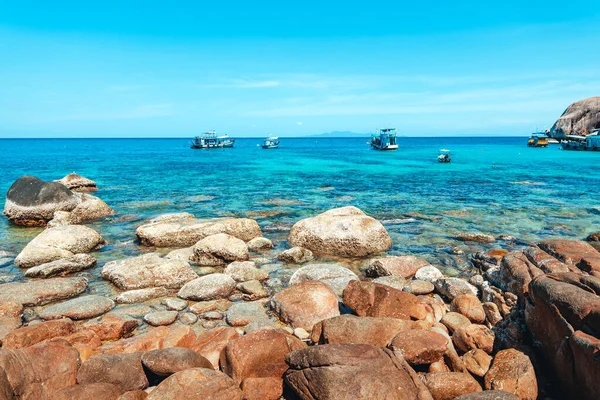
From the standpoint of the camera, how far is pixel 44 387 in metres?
5.69

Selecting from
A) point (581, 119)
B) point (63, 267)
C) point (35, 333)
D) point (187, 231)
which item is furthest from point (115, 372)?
point (581, 119)

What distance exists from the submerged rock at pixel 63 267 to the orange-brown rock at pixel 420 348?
10007 mm

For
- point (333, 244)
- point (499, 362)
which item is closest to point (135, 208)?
point (333, 244)

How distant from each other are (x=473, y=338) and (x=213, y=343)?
15.1ft

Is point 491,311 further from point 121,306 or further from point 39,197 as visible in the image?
point 39,197

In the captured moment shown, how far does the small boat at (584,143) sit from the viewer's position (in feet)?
265

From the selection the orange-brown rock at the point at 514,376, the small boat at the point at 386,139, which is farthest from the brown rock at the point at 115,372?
the small boat at the point at 386,139

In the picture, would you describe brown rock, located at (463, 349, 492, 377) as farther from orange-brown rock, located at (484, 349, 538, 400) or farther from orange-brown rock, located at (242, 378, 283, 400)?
orange-brown rock, located at (242, 378, 283, 400)

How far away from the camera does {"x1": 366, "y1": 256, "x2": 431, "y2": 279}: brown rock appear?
37.0 ft

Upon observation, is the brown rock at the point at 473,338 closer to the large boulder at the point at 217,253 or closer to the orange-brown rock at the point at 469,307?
the orange-brown rock at the point at 469,307

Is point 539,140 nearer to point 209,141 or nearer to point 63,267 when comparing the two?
point 209,141

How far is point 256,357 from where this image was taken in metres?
6.17

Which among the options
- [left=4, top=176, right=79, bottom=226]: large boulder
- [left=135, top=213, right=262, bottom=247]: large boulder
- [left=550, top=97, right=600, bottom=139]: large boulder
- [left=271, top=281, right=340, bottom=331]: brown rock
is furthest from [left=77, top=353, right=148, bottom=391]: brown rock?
[left=550, top=97, right=600, bottom=139]: large boulder

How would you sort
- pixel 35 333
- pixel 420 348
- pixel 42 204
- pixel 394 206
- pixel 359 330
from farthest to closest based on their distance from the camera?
1. pixel 394 206
2. pixel 42 204
3. pixel 35 333
4. pixel 359 330
5. pixel 420 348
